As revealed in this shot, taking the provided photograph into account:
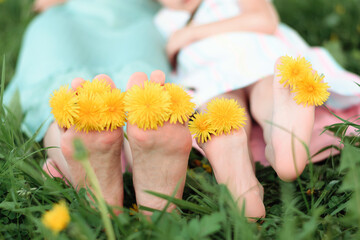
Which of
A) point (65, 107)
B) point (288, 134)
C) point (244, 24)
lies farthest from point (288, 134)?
point (244, 24)

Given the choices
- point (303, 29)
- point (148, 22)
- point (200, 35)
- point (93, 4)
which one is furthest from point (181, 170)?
point (303, 29)

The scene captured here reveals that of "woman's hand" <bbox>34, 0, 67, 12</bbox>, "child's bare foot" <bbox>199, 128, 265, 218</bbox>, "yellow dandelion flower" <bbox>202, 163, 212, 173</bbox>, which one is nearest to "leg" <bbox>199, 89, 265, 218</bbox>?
"child's bare foot" <bbox>199, 128, 265, 218</bbox>

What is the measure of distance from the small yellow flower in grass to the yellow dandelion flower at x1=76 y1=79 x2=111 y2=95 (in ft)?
0.47

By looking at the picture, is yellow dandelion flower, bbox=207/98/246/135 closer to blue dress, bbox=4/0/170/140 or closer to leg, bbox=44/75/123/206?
leg, bbox=44/75/123/206

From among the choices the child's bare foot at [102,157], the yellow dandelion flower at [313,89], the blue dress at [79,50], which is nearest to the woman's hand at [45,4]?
the blue dress at [79,50]

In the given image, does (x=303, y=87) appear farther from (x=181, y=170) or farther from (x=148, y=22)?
(x=148, y=22)

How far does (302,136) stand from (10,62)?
63.7 inches

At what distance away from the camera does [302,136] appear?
892 millimetres

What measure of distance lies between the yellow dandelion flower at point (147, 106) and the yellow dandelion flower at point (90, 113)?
63 mm

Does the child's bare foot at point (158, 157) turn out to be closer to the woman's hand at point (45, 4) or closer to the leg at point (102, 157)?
the leg at point (102, 157)

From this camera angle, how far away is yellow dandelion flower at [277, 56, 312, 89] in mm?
866

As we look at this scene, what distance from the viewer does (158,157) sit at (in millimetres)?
831

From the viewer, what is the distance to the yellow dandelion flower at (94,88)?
2.76 feet

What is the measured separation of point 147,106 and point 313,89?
391mm
